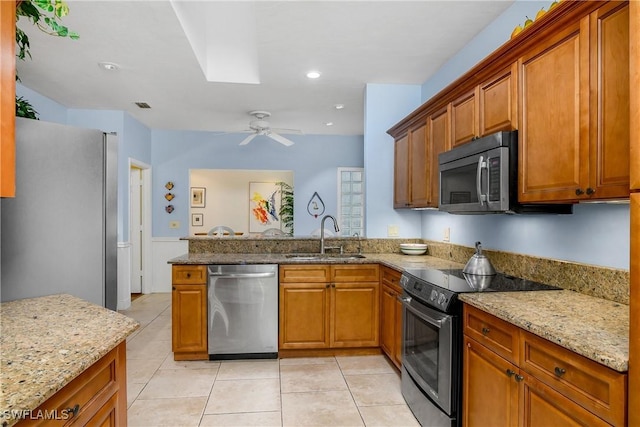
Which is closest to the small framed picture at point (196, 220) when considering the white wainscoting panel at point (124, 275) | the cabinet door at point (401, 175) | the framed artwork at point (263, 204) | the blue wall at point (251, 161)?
the framed artwork at point (263, 204)

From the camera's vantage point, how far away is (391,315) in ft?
9.87

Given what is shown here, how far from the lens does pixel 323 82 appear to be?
12.5 feet

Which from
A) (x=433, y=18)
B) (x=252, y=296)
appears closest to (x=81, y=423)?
(x=252, y=296)

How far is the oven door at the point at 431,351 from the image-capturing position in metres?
1.92

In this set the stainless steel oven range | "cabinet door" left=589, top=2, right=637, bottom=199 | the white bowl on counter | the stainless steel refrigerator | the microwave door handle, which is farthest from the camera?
the white bowl on counter

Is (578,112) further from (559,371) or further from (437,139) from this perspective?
(437,139)

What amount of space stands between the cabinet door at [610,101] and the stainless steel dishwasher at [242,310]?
2415mm

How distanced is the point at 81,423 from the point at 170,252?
513 centimetres

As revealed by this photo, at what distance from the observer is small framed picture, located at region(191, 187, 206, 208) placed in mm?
7918

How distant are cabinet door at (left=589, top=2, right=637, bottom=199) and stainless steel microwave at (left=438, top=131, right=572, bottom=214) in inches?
18.2

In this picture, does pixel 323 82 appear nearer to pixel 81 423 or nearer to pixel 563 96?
pixel 563 96

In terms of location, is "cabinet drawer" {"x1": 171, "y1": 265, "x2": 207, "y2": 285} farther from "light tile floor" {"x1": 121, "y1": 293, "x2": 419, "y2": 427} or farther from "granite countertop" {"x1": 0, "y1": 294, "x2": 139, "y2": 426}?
"granite countertop" {"x1": 0, "y1": 294, "x2": 139, "y2": 426}

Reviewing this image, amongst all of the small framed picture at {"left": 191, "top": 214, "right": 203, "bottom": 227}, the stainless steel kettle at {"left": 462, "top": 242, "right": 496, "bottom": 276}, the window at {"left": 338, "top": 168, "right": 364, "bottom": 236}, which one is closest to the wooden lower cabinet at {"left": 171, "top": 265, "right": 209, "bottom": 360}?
the stainless steel kettle at {"left": 462, "top": 242, "right": 496, "bottom": 276}

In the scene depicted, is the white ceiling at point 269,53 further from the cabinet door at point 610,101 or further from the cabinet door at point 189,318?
the cabinet door at point 189,318
